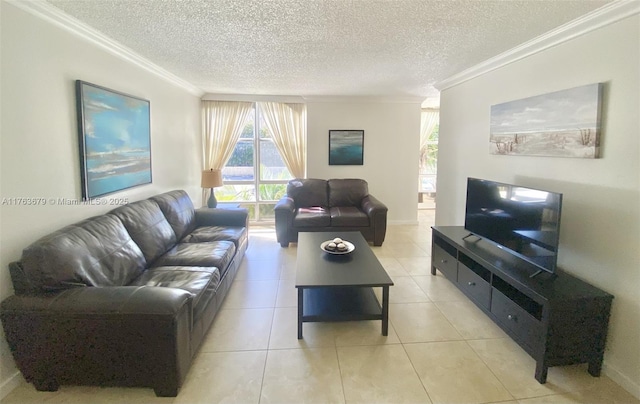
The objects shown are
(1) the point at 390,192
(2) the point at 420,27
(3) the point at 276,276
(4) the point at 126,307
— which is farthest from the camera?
(1) the point at 390,192

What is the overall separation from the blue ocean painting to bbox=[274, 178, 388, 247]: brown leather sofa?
6.48 feet

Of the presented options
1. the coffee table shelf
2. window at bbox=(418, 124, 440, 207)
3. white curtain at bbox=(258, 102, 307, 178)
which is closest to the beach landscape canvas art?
the coffee table shelf

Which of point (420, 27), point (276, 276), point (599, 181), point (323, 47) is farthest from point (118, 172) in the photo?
point (599, 181)

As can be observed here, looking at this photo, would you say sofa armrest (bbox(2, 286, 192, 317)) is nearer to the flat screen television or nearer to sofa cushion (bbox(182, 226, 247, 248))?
sofa cushion (bbox(182, 226, 247, 248))

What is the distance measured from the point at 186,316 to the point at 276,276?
68.7 inches

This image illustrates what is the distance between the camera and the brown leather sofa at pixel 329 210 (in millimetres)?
4723

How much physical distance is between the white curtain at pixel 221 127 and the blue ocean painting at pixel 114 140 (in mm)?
2131

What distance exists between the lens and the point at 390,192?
6.13 metres

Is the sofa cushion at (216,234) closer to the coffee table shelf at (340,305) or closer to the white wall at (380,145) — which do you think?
the coffee table shelf at (340,305)

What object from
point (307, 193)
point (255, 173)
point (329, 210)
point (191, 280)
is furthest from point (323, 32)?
point (255, 173)

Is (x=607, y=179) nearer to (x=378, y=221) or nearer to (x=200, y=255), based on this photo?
(x=378, y=221)

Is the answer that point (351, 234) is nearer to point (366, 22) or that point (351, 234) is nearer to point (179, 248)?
point (179, 248)

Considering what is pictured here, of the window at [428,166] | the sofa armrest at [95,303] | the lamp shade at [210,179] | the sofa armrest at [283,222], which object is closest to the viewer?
the sofa armrest at [95,303]

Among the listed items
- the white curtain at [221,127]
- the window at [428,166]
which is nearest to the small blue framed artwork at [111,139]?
the white curtain at [221,127]
